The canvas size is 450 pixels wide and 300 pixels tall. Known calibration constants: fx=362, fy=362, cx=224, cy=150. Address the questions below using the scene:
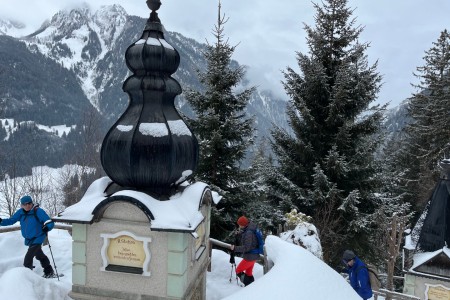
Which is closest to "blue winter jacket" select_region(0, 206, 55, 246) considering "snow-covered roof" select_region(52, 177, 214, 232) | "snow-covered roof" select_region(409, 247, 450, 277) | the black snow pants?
the black snow pants

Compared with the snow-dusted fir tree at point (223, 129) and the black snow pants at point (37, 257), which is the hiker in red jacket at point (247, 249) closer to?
the black snow pants at point (37, 257)

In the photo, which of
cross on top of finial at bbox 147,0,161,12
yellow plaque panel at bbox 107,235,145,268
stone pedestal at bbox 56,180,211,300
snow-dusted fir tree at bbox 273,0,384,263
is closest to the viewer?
stone pedestal at bbox 56,180,211,300

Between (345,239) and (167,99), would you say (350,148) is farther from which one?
(167,99)

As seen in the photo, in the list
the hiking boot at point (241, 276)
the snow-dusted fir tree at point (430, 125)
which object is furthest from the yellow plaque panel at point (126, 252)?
the snow-dusted fir tree at point (430, 125)

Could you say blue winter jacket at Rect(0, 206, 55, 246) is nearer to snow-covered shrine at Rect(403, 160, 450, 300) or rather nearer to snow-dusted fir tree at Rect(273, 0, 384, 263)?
snow-dusted fir tree at Rect(273, 0, 384, 263)

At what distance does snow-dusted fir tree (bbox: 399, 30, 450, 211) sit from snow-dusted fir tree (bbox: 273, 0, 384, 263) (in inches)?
348

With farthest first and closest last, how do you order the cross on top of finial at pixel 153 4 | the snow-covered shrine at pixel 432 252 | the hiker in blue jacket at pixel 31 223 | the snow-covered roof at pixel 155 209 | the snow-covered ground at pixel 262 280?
the snow-covered shrine at pixel 432 252
the hiker in blue jacket at pixel 31 223
the cross on top of finial at pixel 153 4
the snow-covered roof at pixel 155 209
the snow-covered ground at pixel 262 280

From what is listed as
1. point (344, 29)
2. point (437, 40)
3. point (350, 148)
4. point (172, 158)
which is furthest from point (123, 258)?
point (437, 40)

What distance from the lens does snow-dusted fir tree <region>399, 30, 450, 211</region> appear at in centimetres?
2209

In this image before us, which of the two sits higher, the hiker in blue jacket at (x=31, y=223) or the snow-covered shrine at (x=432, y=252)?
the hiker in blue jacket at (x=31, y=223)

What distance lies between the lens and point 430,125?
77.0ft

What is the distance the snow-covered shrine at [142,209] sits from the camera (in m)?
5.20

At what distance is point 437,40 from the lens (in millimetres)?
25297

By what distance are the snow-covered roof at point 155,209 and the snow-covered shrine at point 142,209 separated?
0.04ft
